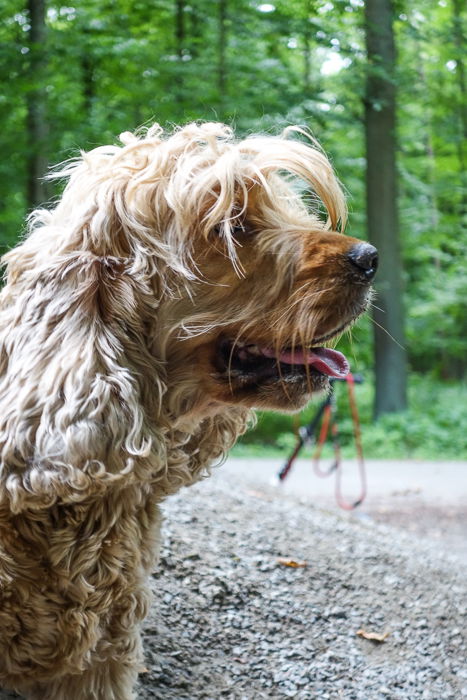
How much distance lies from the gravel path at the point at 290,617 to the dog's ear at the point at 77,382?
4.96 ft

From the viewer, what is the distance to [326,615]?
430 centimetres

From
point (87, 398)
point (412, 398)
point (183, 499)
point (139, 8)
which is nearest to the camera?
point (87, 398)

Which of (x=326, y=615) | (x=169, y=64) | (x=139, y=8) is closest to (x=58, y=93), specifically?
(x=169, y=64)

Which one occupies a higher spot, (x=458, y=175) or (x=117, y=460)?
(x=458, y=175)

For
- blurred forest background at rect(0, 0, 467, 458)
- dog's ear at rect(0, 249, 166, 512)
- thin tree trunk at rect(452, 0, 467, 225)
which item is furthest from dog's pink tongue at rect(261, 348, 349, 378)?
thin tree trunk at rect(452, 0, 467, 225)

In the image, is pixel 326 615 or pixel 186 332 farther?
pixel 326 615

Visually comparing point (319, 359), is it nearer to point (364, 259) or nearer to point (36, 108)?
point (364, 259)

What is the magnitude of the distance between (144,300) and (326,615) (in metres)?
2.48

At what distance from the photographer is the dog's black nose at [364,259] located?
259 centimetres

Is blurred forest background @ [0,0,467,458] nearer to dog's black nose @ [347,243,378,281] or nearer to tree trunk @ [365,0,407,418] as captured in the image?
tree trunk @ [365,0,407,418]

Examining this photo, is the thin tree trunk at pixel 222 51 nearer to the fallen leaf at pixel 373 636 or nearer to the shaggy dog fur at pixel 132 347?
the fallen leaf at pixel 373 636

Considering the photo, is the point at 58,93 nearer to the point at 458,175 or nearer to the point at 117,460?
the point at 117,460

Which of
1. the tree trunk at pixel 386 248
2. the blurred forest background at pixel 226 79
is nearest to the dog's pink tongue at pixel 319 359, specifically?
the blurred forest background at pixel 226 79

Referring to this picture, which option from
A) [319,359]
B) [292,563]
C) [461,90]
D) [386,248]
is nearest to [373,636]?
[292,563]
